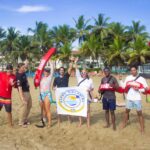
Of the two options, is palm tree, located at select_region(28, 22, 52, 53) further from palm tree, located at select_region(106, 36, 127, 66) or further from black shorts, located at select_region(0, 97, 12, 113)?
black shorts, located at select_region(0, 97, 12, 113)

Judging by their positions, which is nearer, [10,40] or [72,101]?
[72,101]

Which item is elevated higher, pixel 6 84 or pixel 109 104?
pixel 6 84

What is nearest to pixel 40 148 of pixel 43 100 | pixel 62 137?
pixel 62 137

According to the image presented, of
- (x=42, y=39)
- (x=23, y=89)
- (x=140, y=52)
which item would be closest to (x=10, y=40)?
(x=42, y=39)

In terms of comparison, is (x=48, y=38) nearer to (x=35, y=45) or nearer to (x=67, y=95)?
(x=35, y=45)

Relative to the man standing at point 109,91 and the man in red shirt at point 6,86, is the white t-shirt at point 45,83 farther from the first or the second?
the man standing at point 109,91

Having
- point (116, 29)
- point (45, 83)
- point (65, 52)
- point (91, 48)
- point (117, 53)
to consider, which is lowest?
point (45, 83)

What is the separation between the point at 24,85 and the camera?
329 inches

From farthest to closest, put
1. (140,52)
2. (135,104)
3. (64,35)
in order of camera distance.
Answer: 1. (64,35)
2. (140,52)
3. (135,104)

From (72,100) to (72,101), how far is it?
0.10 ft

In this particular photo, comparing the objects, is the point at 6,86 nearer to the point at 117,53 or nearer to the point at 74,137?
the point at 74,137

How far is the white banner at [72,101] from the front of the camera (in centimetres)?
816

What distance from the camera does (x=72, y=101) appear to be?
8.33 metres

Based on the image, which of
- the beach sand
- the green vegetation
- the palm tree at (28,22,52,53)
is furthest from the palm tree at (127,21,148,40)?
the beach sand
